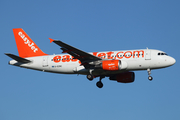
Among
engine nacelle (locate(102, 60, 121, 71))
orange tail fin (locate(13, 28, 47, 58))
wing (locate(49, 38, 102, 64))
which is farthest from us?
orange tail fin (locate(13, 28, 47, 58))

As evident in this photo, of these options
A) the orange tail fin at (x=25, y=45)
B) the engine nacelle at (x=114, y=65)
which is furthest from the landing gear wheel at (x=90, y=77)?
the orange tail fin at (x=25, y=45)

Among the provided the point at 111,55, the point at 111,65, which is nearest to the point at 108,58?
the point at 111,55

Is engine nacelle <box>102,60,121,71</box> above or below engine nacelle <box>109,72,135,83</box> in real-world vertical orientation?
above

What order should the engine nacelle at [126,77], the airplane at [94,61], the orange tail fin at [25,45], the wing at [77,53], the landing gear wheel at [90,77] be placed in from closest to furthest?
the wing at [77,53] → the airplane at [94,61] → the landing gear wheel at [90,77] → the engine nacelle at [126,77] → the orange tail fin at [25,45]

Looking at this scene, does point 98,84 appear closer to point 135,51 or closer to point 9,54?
point 135,51

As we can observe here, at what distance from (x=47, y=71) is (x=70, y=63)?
404 cm

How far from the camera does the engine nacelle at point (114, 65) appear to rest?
134 ft

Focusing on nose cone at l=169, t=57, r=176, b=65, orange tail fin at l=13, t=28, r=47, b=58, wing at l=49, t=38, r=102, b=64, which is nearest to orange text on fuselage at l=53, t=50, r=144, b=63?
wing at l=49, t=38, r=102, b=64

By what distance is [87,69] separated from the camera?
43.8 meters

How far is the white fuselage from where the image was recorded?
4153 centimetres

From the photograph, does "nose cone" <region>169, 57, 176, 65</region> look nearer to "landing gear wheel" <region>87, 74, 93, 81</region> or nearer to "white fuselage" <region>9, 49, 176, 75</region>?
"white fuselage" <region>9, 49, 176, 75</region>

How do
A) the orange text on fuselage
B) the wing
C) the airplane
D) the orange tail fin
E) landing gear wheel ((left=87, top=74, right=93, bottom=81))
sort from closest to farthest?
the wing → the airplane → the orange text on fuselage → landing gear wheel ((left=87, top=74, right=93, bottom=81)) → the orange tail fin

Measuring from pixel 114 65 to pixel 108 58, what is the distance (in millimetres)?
2541

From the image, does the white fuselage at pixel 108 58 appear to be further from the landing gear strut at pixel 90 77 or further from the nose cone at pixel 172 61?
the landing gear strut at pixel 90 77
